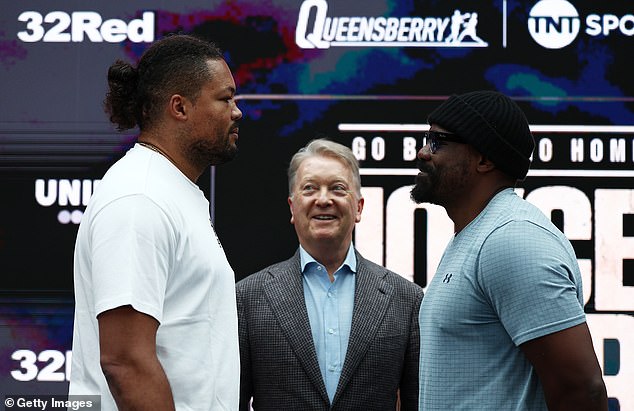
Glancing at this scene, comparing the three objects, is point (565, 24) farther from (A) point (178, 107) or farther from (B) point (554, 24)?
(A) point (178, 107)

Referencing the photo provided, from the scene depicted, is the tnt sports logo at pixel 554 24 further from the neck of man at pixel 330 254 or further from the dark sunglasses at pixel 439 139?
the dark sunglasses at pixel 439 139

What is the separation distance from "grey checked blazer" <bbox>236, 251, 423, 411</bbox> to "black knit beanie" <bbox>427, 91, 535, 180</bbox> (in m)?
1.01

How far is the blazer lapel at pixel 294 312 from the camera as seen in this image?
9.65 ft

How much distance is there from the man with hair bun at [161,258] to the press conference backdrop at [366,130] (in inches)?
61.1

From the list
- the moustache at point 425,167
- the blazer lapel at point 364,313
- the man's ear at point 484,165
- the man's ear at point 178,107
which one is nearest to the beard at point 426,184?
the moustache at point 425,167

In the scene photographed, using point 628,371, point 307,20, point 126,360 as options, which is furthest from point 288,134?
point 126,360

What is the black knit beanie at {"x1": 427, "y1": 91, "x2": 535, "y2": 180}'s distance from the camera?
212cm

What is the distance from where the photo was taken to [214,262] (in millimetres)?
1888

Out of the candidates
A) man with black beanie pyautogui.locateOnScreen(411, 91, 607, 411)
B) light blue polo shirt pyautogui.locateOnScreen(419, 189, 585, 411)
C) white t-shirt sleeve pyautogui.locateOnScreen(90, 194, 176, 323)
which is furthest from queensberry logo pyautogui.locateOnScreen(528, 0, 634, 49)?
white t-shirt sleeve pyautogui.locateOnScreen(90, 194, 176, 323)

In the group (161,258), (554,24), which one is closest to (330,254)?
(554,24)

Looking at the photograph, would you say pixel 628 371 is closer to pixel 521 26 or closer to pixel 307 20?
pixel 521 26

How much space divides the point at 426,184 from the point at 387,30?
153 centimetres

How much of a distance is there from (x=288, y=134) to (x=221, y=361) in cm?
184

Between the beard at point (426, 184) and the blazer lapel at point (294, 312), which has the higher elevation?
the beard at point (426, 184)
